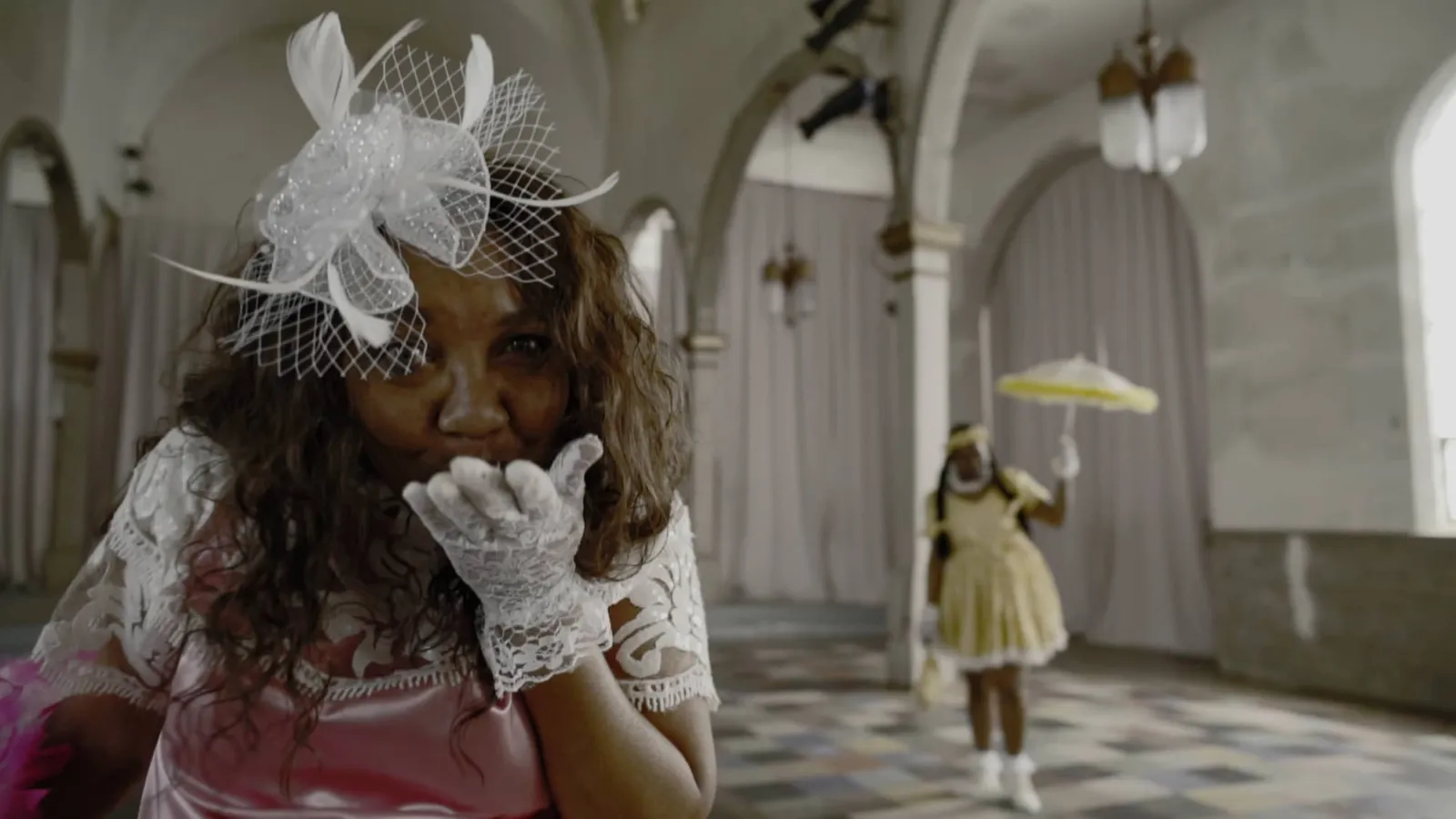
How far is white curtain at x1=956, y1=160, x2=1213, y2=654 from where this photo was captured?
811cm

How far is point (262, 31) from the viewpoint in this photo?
37.3 feet

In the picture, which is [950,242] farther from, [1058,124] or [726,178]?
[1058,124]

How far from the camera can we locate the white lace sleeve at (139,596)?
38.8 inches

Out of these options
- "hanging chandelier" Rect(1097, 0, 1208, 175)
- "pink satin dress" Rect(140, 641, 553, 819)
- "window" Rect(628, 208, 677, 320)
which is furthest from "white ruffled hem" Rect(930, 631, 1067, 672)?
"window" Rect(628, 208, 677, 320)

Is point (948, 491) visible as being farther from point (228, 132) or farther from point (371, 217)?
point (228, 132)

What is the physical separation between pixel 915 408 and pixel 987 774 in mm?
2479

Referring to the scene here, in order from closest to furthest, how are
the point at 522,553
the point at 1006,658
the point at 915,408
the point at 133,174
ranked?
the point at 522,553, the point at 1006,658, the point at 915,408, the point at 133,174

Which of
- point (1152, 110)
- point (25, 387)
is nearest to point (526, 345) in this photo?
point (1152, 110)

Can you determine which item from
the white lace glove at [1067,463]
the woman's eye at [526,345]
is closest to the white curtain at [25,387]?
the white lace glove at [1067,463]

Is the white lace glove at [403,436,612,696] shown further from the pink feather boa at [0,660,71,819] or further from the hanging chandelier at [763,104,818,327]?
the hanging chandelier at [763,104,818,327]

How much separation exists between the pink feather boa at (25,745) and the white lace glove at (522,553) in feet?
1.60

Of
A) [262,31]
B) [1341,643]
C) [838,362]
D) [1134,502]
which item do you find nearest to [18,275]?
Answer: [262,31]

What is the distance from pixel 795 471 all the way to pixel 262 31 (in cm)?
818

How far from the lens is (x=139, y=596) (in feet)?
3.27
